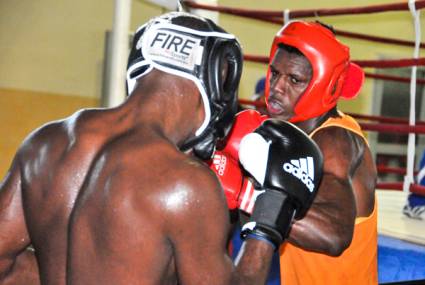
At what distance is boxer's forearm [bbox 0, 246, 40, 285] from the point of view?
133 centimetres

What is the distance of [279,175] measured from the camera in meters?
1.33

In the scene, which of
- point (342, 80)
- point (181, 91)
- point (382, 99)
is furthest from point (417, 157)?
point (181, 91)

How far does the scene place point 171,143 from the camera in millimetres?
1153

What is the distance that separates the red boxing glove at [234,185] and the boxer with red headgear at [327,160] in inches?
5.7

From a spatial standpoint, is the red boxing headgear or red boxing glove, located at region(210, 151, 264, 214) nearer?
red boxing glove, located at region(210, 151, 264, 214)

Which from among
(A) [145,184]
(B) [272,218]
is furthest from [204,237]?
(B) [272,218]

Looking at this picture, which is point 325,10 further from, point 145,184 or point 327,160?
point 145,184

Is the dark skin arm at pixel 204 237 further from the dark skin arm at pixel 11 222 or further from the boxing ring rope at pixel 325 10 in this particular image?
the boxing ring rope at pixel 325 10

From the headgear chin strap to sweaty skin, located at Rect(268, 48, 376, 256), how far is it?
397 mm

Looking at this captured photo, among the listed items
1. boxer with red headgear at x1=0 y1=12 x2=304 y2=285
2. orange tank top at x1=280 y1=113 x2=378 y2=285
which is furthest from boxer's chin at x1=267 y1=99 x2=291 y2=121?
boxer with red headgear at x1=0 y1=12 x2=304 y2=285

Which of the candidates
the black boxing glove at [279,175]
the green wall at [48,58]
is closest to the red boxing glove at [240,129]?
the black boxing glove at [279,175]

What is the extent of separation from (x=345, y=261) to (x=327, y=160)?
0.90ft

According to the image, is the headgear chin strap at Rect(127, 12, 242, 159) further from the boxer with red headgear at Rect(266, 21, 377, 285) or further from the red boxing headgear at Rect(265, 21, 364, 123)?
the red boxing headgear at Rect(265, 21, 364, 123)

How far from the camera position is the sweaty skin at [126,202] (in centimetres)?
109
